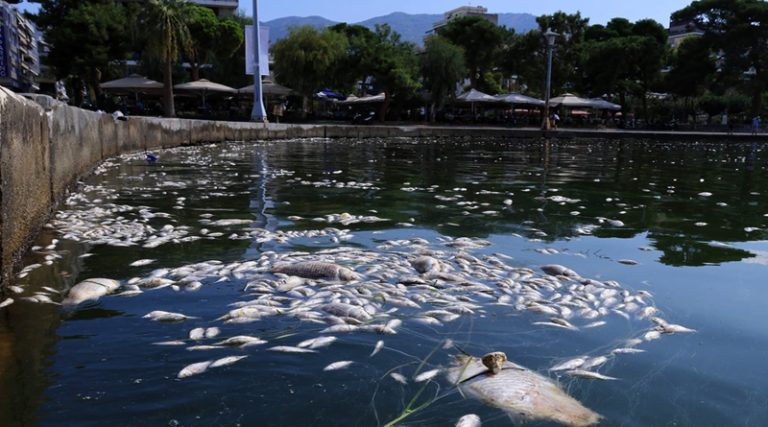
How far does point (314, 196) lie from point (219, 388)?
241 inches

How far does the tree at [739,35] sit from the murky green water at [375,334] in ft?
155

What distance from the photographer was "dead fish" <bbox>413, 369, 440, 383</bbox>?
2.77 m

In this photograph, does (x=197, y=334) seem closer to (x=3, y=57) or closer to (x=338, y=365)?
(x=338, y=365)

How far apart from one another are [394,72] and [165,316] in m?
41.1

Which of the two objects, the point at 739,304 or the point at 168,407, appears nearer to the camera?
the point at 168,407

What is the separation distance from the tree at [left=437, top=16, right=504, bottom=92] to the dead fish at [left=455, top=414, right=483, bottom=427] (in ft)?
189

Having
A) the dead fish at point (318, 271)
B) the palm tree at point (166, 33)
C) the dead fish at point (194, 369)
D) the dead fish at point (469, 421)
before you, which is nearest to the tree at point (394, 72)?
the palm tree at point (166, 33)

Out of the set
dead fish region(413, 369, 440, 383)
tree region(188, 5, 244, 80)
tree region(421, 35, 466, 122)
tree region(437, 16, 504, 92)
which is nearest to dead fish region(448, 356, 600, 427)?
dead fish region(413, 369, 440, 383)

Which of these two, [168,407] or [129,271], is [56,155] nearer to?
[129,271]

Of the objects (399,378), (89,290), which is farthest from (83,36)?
(399,378)

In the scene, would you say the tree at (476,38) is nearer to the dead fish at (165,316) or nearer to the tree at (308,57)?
the tree at (308,57)

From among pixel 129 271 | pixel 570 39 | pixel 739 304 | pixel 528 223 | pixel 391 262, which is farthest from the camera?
pixel 570 39

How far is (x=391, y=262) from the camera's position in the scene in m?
4.77

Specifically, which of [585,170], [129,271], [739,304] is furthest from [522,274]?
[585,170]
